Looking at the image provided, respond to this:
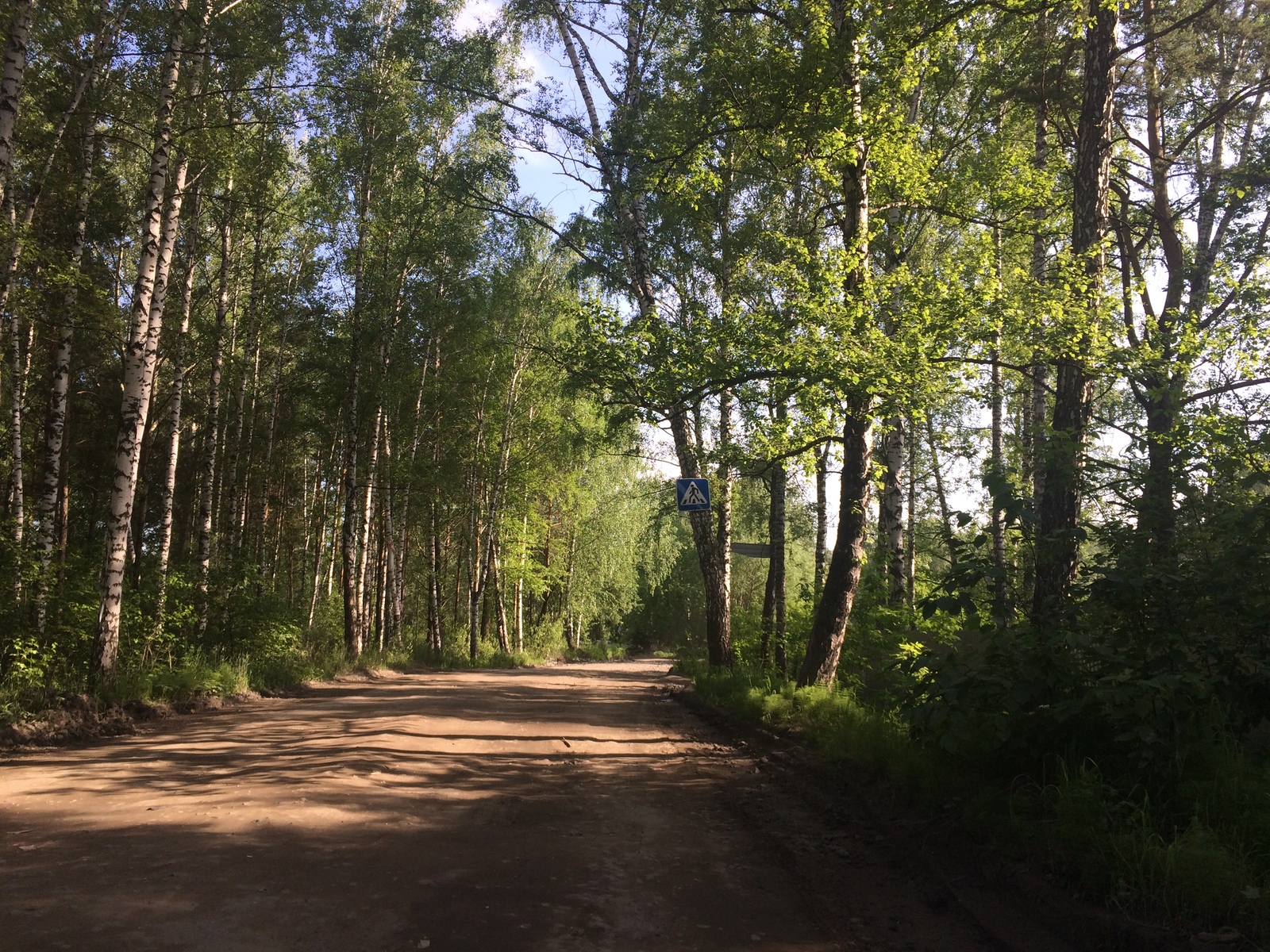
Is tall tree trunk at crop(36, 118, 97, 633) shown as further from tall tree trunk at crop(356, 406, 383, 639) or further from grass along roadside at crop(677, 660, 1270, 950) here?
grass along roadside at crop(677, 660, 1270, 950)

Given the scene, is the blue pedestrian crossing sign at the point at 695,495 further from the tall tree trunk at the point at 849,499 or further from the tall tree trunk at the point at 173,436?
the tall tree trunk at the point at 173,436

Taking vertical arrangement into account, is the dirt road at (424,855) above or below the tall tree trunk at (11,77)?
below

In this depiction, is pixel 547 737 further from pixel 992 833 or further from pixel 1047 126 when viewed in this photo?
pixel 1047 126

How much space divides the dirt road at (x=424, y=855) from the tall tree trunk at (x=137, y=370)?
7.35 feet

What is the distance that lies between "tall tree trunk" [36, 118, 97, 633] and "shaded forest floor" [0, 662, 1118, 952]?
11.3ft

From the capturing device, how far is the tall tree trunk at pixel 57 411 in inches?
405

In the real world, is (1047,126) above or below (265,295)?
above

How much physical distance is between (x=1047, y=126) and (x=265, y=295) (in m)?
17.6

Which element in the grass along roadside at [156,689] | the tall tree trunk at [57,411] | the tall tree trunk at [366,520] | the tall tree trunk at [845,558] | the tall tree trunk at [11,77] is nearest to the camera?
the grass along roadside at [156,689]

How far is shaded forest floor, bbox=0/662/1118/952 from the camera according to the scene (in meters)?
3.75

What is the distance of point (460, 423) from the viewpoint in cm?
2897

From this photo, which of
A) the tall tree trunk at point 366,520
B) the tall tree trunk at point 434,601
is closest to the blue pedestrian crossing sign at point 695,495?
the tall tree trunk at point 366,520

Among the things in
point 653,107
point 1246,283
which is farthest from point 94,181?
point 1246,283

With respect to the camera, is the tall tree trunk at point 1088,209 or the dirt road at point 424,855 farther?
the tall tree trunk at point 1088,209
